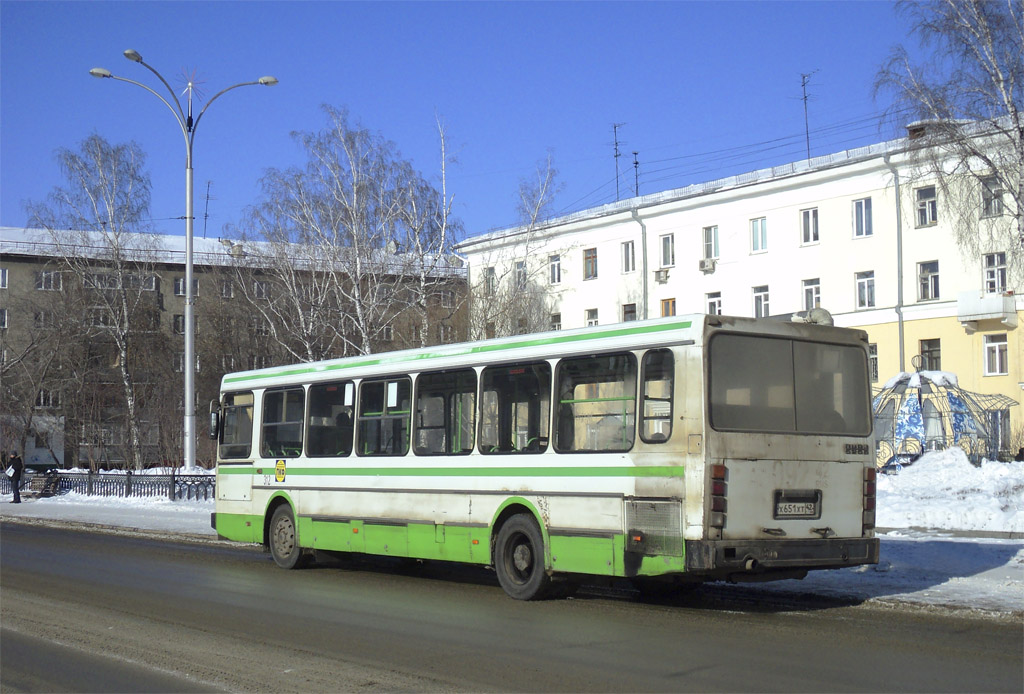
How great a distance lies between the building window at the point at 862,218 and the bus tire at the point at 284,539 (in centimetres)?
3345

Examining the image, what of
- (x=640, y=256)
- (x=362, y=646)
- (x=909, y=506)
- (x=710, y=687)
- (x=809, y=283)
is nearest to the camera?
(x=710, y=687)

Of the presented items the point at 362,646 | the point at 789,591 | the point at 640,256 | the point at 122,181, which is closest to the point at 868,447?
the point at 789,591

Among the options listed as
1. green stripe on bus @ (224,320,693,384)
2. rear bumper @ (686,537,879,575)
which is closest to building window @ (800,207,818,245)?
green stripe on bus @ (224,320,693,384)

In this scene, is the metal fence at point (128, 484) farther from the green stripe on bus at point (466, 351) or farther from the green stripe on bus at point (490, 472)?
the green stripe on bus at point (490, 472)

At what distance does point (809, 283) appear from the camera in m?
46.6

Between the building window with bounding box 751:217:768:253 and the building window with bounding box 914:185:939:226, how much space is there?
673 cm

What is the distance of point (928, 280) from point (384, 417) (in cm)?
3345

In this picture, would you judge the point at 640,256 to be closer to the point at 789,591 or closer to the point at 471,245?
the point at 471,245

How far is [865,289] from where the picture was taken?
4484cm

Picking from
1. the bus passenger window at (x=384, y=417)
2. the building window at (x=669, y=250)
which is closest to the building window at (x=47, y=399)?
the building window at (x=669, y=250)

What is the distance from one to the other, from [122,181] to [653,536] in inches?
1906

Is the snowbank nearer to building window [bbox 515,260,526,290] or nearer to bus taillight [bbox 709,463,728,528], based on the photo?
bus taillight [bbox 709,463,728,528]

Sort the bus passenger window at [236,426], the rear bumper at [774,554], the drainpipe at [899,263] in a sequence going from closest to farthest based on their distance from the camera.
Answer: the rear bumper at [774,554] < the bus passenger window at [236,426] < the drainpipe at [899,263]

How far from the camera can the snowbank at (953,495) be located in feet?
63.7
